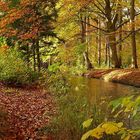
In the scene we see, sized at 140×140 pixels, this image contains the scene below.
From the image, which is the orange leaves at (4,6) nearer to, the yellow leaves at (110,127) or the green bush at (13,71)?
the green bush at (13,71)

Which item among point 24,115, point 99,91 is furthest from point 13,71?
point 24,115

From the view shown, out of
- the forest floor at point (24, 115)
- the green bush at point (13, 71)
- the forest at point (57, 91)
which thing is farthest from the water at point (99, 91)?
the green bush at point (13, 71)

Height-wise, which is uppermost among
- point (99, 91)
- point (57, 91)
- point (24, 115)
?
point (57, 91)

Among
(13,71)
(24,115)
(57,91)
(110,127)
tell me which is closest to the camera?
(110,127)

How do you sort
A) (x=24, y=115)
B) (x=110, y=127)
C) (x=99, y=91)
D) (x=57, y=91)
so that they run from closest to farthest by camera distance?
(x=110, y=127) < (x=24, y=115) < (x=57, y=91) < (x=99, y=91)

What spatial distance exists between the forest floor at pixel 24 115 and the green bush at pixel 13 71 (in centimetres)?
240

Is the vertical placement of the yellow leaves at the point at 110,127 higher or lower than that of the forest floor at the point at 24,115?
higher

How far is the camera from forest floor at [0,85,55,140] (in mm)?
6793

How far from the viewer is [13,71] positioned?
1495 centimetres

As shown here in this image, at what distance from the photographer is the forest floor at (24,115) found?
679cm

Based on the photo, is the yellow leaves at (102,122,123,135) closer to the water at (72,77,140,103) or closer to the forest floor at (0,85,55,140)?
the forest floor at (0,85,55,140)

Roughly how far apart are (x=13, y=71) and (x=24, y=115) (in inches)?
261

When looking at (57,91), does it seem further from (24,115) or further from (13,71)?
(24,115)

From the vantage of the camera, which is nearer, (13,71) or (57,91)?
→ (57,91)
